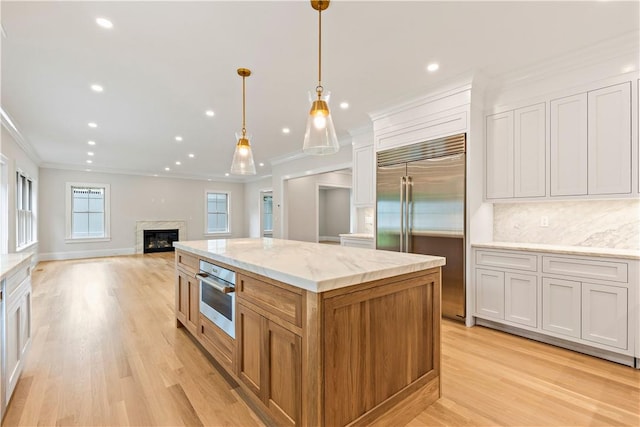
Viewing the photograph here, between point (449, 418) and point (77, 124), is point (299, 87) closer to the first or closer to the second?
point (449, 418)

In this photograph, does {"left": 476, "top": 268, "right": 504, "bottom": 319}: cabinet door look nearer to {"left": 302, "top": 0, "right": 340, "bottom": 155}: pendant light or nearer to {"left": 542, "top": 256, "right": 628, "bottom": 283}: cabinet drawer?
{"left": 542, "top": 256, "right": 628, "bottom": 283}: cabinet drawer

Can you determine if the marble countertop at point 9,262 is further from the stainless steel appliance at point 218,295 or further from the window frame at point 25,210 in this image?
the window frame at point 25,210

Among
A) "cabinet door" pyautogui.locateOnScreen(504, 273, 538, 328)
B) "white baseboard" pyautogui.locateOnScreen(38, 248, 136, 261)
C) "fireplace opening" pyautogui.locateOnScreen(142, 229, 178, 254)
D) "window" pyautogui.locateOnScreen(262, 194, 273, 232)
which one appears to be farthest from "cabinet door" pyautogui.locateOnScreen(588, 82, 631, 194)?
"white baseboard" pyautogui.locateOnScreen(38, 248, 136, 261)

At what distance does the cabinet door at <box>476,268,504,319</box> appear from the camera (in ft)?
9.78

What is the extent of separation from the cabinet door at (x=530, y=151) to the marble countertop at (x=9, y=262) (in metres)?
4.08

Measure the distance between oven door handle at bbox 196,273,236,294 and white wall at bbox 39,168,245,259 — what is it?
27.1ft

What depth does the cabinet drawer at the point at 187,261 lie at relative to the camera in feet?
8.53

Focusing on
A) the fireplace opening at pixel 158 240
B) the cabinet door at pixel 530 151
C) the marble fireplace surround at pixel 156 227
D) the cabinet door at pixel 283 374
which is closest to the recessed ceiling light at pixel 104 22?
the cabinet door at pixel 283 374

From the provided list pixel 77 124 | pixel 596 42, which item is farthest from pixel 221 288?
pixel 77 124

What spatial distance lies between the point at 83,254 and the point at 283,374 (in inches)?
378

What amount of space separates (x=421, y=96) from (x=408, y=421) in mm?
3181

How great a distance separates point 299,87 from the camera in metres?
3.35

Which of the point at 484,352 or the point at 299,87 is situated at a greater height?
the point at 299,87

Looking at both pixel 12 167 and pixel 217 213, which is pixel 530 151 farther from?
pixel 217 213
